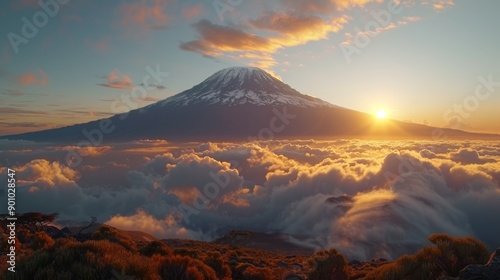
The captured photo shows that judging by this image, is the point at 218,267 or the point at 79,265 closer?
the point at 79,265

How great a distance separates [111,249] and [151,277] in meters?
2.11

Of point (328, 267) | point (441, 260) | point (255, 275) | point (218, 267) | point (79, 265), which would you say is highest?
point (79, 265)

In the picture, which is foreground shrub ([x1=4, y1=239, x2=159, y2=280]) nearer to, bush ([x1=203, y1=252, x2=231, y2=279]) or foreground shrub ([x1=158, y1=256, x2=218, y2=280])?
foreground shrub ([x1=158, y1=256, x2=218, y2=280])

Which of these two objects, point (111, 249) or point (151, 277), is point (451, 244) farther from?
point (111, 249)

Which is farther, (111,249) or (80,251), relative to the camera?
(111,249)

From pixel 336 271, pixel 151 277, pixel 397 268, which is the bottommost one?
pixel 336 271

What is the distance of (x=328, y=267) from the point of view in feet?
57.5

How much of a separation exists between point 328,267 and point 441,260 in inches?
261

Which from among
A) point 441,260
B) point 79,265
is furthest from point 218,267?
point 441,260

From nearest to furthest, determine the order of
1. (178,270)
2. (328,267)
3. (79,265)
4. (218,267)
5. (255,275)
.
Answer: (79,265) < (178,270) < (328,267) < (218,267) < (255,275)

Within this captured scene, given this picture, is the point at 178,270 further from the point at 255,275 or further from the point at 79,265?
the point at 255,275

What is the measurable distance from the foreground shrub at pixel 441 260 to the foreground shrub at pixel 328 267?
5.10 metres

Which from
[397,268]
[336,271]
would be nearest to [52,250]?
[397,268]

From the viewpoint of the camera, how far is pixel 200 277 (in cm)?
1084
